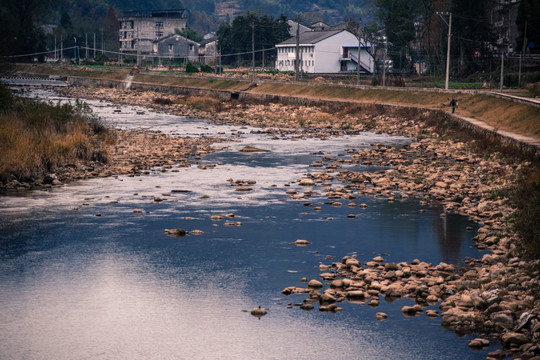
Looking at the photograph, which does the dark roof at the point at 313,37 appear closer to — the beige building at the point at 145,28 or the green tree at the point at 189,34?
the green tree at the point at 189,34

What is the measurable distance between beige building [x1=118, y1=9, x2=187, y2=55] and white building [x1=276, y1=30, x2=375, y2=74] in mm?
61968

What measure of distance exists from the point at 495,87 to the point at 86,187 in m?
49.4

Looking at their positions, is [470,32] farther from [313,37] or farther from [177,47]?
[177,47]

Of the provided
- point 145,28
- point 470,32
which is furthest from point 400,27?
point 145,28

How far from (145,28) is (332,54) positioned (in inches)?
2893

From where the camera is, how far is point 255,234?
2162 cm

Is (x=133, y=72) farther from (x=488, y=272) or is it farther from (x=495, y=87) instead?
(x=488, y=272)

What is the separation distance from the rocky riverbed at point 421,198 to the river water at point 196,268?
0.58 metres

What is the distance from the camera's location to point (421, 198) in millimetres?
27656

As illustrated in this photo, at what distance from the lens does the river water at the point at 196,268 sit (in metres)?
13.5

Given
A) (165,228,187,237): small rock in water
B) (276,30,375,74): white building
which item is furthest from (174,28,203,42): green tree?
(165,228,187,237): small rock in water

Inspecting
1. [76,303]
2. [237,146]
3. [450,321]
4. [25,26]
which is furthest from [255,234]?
[25,26]

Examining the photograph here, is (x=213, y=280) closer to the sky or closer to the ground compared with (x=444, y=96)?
closer to the ground

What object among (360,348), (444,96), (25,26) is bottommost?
(360,348)
